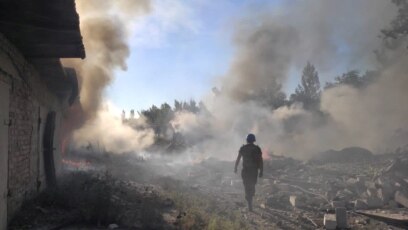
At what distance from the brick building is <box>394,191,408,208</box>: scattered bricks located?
7994 mm

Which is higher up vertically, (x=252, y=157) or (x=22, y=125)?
(x=22, y=125)

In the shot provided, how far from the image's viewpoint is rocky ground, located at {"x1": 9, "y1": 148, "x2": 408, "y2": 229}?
7.27 m

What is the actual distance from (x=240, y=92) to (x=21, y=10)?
3069 cm

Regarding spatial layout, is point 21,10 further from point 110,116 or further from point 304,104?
point 304,104

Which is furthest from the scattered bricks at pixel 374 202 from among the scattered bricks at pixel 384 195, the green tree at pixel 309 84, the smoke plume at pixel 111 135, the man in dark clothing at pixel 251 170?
the green tree at pixel 309 84

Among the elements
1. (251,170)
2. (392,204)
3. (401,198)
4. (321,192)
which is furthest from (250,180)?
(321,192)

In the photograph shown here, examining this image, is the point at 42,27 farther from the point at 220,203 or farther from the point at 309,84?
the point at 309,84

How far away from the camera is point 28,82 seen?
8.04 m

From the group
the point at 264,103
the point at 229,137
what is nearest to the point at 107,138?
the point at 229,137

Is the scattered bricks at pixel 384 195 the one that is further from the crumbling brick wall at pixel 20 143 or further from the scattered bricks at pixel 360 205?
the crumbling brick wall at pixel 20 143

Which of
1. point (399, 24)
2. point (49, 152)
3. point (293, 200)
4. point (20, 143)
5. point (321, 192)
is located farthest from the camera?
point (399, 24)

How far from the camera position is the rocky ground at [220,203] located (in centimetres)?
727

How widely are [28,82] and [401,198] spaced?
343 inches

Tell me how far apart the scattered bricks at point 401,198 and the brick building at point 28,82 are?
26.2 feet
